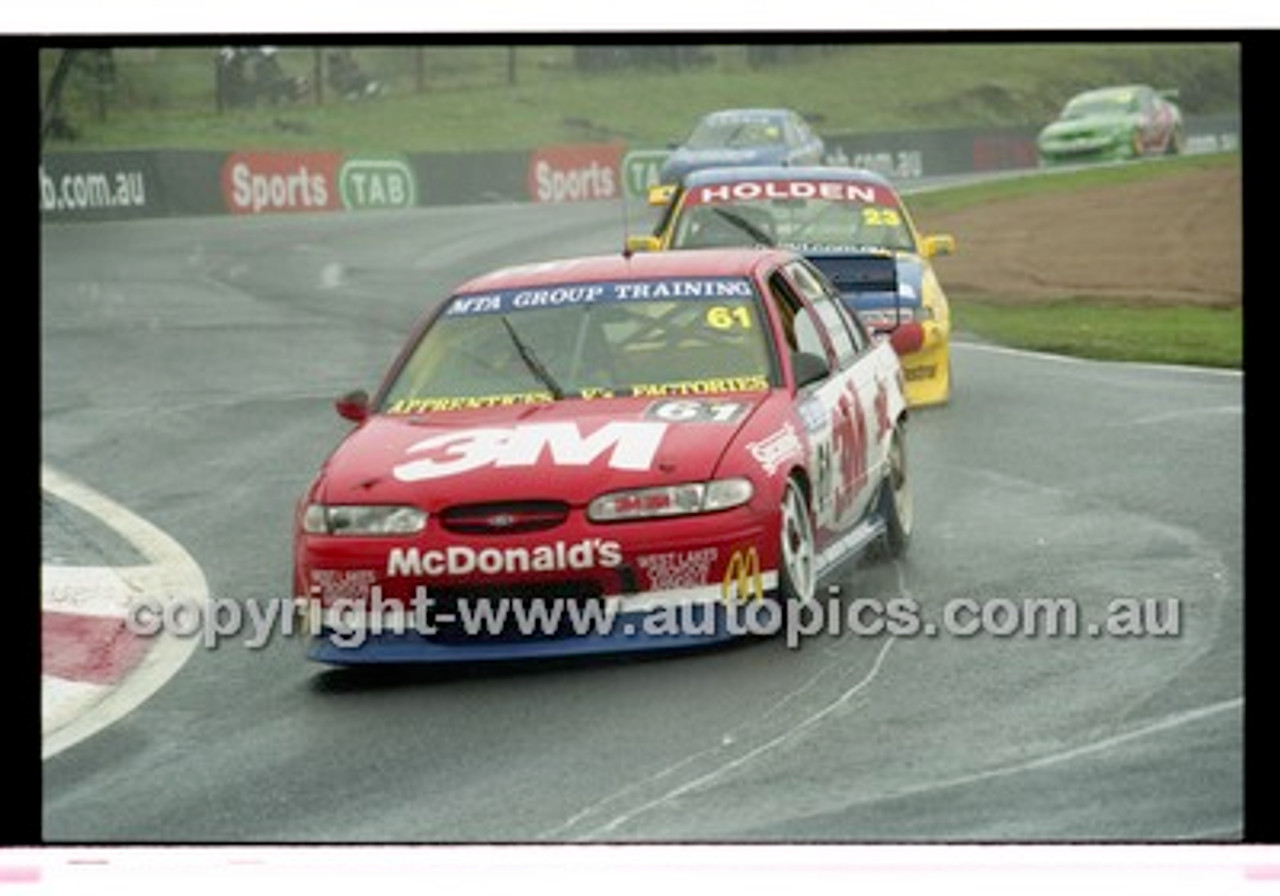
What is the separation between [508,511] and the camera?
8.94 metres

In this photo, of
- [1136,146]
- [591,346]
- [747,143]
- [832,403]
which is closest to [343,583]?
[591,346]

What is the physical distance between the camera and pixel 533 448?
30.3 ft

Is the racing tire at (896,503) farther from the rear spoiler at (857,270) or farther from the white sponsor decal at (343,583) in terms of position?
the white sponsor decal at (343,583)

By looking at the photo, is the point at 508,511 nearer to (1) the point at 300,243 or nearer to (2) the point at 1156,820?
(2) the point at 1156,820

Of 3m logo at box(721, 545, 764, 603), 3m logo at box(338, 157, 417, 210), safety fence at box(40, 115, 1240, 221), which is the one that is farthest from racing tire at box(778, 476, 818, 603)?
3m logo at box(338, 157, 417, 210)

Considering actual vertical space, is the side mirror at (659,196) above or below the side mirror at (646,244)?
above

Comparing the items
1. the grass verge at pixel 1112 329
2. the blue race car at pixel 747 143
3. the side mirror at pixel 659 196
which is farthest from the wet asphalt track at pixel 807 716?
the blue race car at pixel 747 143

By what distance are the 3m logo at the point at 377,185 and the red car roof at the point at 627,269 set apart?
56.8ft

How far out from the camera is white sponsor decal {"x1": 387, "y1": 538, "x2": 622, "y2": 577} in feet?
29.0

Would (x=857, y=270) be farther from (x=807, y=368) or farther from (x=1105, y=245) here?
(x=1105, y=245)

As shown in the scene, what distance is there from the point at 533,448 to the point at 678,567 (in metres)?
0.66

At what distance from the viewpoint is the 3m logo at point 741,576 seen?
8977 mm

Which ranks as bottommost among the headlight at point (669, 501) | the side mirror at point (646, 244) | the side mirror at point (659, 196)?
the headlight at point (669, 501)

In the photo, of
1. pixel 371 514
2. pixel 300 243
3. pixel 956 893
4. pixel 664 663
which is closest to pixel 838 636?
pixel 664 663
